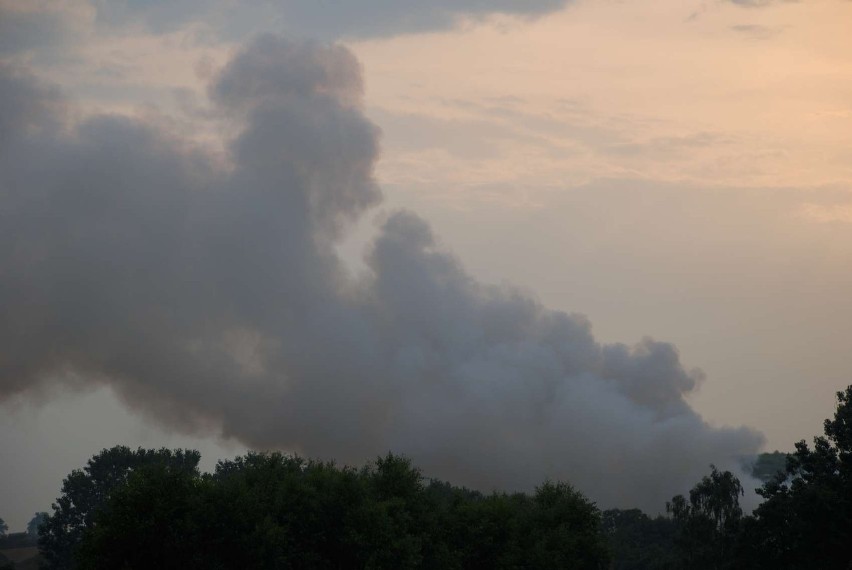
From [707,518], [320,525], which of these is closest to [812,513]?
[707,518]

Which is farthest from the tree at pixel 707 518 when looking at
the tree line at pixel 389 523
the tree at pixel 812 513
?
the tree at pixel 812 513

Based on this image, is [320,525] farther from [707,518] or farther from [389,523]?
[707,518]

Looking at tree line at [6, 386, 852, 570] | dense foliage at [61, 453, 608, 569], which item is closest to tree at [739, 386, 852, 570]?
tree line at [6, 386, 852, 570]

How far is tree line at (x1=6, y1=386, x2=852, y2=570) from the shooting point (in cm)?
8900

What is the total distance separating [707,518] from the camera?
151 meters

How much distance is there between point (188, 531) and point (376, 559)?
17.7m

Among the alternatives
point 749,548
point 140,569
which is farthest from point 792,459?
point 140,569

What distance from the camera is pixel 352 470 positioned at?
349 ft

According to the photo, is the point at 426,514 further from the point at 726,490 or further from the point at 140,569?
the point at 726,490

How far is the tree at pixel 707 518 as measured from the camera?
481ft

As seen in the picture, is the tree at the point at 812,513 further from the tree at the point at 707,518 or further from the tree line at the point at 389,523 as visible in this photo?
the tree at the point at 707,518

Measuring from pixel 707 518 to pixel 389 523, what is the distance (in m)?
68.7

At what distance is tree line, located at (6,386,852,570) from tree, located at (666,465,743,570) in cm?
68

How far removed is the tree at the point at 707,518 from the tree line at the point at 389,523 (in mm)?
678
